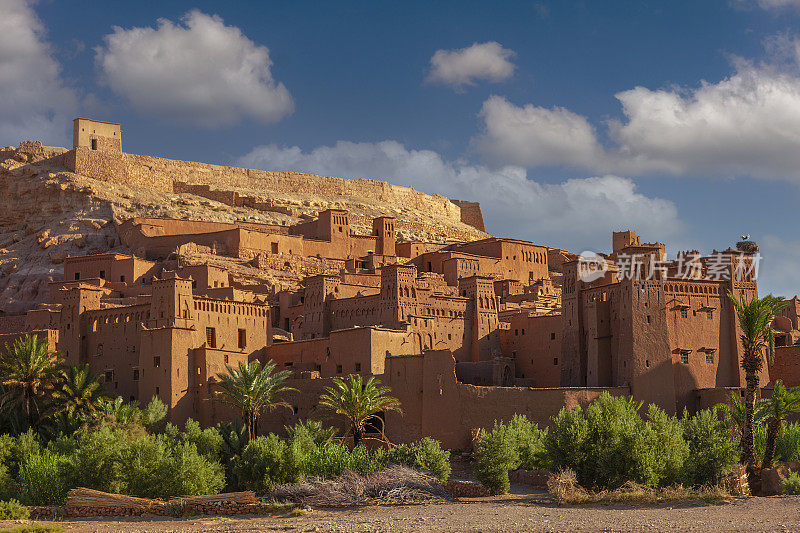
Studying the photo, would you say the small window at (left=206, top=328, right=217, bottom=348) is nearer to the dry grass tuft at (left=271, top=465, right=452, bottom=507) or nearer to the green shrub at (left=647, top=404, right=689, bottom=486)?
the dry grass tuft at (left=271, top=465, right=452, bottom=507)

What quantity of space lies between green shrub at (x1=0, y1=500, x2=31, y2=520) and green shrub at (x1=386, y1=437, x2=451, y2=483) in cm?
1112

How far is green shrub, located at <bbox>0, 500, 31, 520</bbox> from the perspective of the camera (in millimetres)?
32888

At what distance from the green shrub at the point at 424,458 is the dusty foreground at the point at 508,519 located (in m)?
2.43

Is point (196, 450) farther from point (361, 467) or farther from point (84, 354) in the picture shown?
point (84, 354)

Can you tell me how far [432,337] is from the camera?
46.6 m

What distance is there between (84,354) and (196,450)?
1200cm

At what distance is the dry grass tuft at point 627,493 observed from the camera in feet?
97.6

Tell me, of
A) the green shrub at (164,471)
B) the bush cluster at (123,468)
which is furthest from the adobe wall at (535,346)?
the green shrub at (164,471)

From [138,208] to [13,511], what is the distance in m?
40.1

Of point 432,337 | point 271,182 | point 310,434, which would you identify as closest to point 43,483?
point 310,434

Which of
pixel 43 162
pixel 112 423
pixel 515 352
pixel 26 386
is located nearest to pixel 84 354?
pixel 26 386

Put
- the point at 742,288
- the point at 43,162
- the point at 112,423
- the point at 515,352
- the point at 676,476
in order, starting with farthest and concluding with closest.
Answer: the point at 43,162 < the point at 515,352 < the point at 742,288 < the point at 112,423 < the point at 676,476

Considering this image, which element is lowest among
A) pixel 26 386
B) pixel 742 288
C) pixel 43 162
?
pixel 26 386

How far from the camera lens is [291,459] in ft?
115
